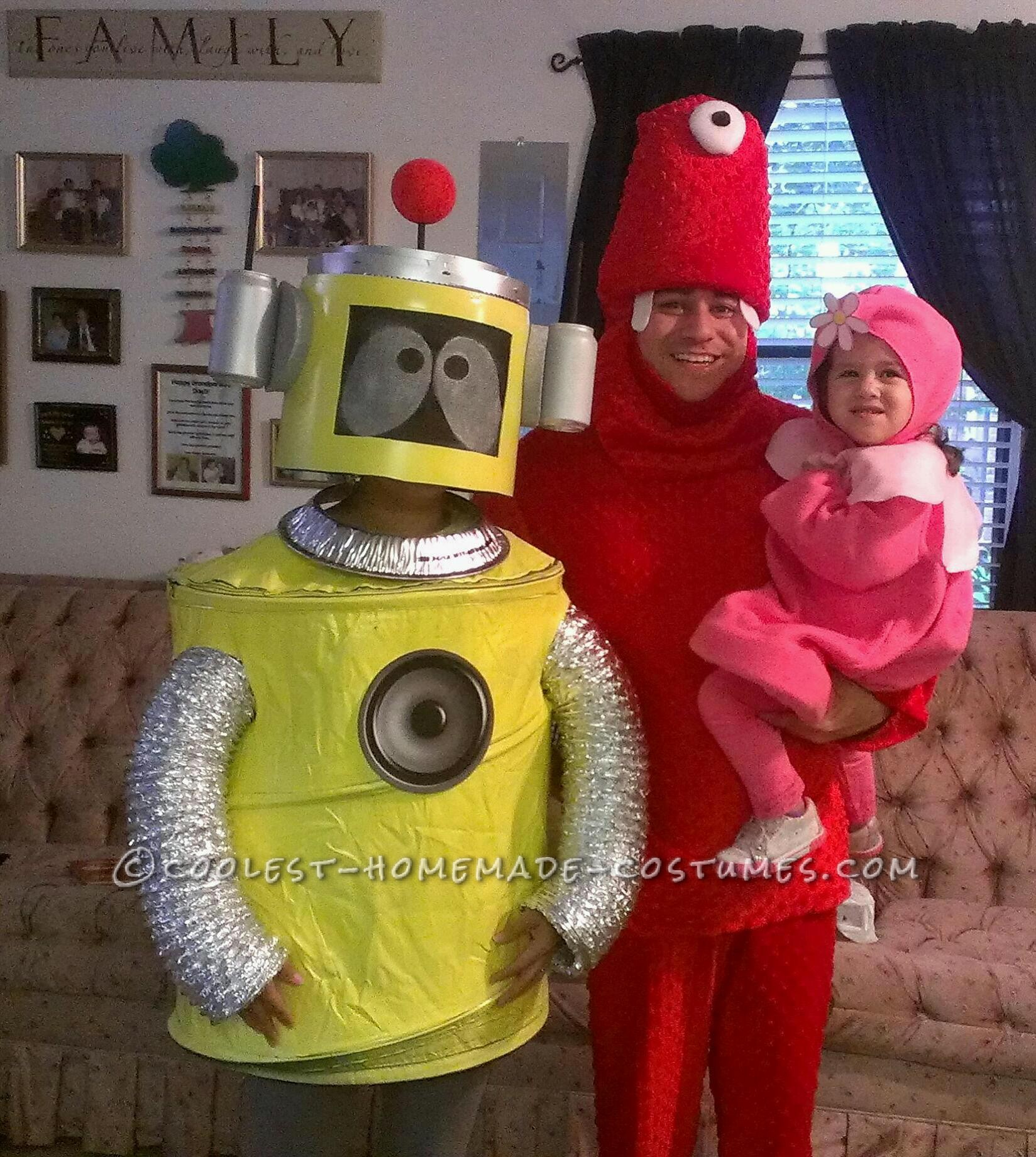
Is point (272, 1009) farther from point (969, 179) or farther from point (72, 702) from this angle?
point (969, 179)

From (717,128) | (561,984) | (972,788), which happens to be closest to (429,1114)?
(561,984)

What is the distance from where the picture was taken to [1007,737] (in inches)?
74.5

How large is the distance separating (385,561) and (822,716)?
0.49m

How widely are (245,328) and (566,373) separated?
304mm

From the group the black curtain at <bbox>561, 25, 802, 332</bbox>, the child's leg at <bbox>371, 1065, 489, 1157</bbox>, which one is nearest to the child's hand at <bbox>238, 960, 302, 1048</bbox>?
the child's leg at <bbox>371, 1065, 489, 1157</bbox>

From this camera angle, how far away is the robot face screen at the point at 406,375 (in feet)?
2.87

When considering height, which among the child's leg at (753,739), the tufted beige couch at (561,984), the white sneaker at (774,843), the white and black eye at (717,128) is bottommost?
the tufted beige couch at (561,984)

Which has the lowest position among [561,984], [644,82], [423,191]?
[561,984]

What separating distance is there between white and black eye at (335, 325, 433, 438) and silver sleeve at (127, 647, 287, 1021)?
0.24 m

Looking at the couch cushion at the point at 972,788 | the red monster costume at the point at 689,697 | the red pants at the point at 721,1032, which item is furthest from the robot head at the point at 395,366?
the couch cushion at the point at 972,788

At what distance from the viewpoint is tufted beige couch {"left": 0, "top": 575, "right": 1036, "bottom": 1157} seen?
1516 mm

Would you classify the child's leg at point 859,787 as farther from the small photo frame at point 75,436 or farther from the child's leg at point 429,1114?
the small photo frame at point 75,436

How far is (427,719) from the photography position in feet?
2.87

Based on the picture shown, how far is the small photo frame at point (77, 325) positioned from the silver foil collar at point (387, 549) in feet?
6.29
